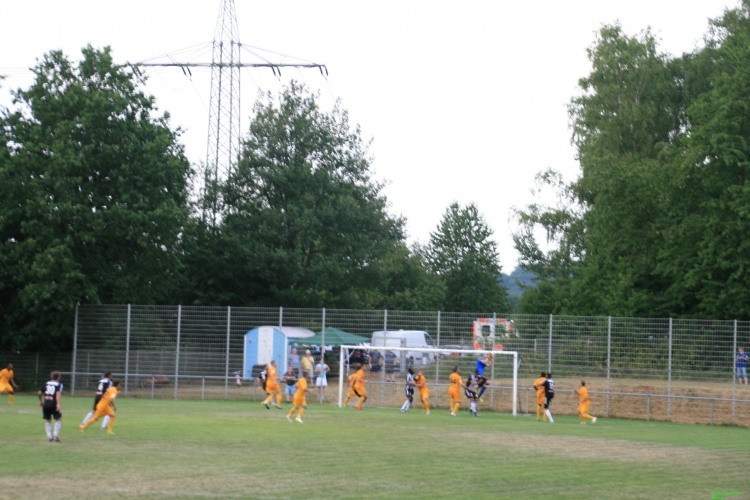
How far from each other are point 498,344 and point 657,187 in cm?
1383

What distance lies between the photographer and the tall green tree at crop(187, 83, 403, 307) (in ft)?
167

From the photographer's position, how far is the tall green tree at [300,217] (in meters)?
51.0

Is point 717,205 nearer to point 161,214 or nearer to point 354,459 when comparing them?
point 161,214

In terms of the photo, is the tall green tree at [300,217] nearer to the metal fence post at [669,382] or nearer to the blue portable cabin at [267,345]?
the blue portable cabin at [267,345]

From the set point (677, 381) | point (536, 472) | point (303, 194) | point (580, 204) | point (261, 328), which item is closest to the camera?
point (536, 472)

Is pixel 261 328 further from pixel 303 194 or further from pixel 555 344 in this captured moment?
pixel 303 194

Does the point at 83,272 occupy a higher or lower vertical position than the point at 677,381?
higher

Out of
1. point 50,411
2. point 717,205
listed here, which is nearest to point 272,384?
point 50,411

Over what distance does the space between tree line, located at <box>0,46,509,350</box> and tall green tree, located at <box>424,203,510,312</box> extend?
1314 inches

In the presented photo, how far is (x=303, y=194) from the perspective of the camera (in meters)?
53.0

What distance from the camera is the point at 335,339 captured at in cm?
3712

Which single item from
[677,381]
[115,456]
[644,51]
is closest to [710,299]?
[677,381]

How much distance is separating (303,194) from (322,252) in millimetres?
3566

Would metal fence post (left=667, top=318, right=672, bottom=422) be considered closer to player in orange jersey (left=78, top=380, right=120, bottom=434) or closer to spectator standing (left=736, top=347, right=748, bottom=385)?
spectator standing (left=736, top=347, right=748, bottom=385)
